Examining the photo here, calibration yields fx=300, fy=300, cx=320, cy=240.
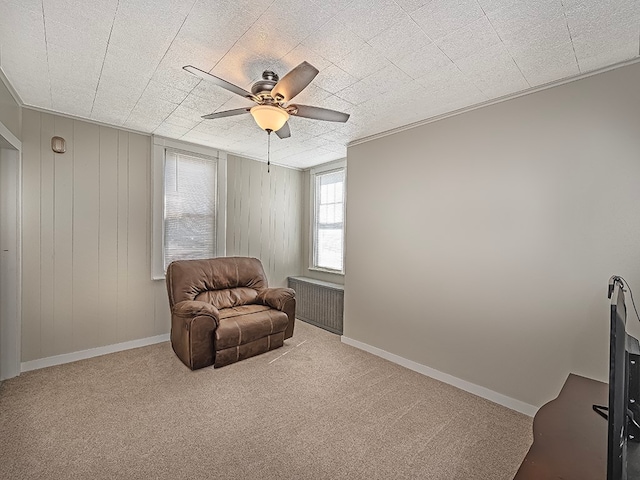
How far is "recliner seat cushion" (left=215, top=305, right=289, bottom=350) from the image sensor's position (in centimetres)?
302

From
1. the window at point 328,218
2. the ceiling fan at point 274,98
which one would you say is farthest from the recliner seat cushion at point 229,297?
the ceiling fan at point 274,98

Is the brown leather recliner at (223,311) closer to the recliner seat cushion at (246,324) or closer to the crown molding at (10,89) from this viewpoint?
the recliner seat cushion at (246,324)

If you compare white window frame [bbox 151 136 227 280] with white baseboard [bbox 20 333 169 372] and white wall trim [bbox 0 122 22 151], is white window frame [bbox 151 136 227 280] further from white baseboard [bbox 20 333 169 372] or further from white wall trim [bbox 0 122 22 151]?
white wall trim [bbox 0 122 22 151]

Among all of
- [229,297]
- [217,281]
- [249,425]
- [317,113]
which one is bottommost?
[249,425]

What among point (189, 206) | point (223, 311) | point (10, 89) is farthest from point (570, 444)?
point (10, 89)

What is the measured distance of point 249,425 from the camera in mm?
2156

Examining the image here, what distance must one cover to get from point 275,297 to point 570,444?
119 inches

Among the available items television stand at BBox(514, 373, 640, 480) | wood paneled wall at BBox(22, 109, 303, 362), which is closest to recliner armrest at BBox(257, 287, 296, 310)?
wood paneled wall at BBox(22, 109, 303, 362)

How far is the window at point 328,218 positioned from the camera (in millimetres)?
4699

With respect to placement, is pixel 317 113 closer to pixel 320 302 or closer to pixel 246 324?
pixel 246 324

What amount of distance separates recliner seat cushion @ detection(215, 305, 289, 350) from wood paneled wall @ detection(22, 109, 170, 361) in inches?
44.3

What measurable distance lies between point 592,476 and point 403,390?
181 cm

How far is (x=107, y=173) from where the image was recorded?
339cm

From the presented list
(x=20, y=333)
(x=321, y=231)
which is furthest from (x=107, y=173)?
(x=321, y=231)
